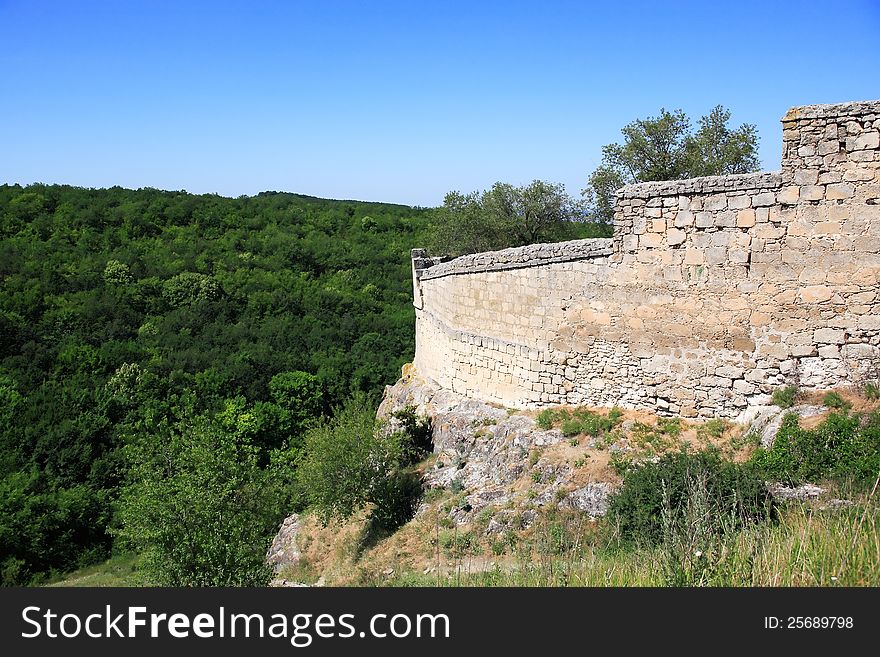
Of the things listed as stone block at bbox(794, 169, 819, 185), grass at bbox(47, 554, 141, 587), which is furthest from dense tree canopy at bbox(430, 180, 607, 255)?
grass at bbox(47, 554, 141, 587)

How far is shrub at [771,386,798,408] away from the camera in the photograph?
441 inches

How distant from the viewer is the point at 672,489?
28.4 feet

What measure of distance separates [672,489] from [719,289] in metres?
4.26

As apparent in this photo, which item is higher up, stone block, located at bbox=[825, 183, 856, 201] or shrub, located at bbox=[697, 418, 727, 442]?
stone block, located at bbox=[825, 183, 856, 201]

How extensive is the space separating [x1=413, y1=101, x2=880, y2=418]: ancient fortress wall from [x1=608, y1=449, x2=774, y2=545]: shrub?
200 centimetres

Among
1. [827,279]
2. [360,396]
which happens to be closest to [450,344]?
[360,396]

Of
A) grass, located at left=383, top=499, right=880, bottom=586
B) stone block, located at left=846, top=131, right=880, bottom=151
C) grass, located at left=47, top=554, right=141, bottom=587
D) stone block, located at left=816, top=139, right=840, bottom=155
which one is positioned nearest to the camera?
grass, located at left=383, top=499, right=880, bottom=586

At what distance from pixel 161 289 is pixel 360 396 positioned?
2361 cm

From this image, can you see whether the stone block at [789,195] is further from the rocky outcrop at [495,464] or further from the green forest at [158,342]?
the green forest at [158,342]

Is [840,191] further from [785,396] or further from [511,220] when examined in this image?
[511,220]

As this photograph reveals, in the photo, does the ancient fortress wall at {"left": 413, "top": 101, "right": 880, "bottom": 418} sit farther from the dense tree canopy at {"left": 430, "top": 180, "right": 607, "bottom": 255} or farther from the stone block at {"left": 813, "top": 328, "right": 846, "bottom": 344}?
the dense tree canopy at {"left": 430, "top": 180, "right": 607, "bottom": 255}

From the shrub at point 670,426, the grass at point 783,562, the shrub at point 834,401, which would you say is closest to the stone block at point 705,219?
the shrub at point 834,401

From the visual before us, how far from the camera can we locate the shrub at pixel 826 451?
31.5ft

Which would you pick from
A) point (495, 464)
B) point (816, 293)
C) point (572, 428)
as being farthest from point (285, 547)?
point (816, 293)
